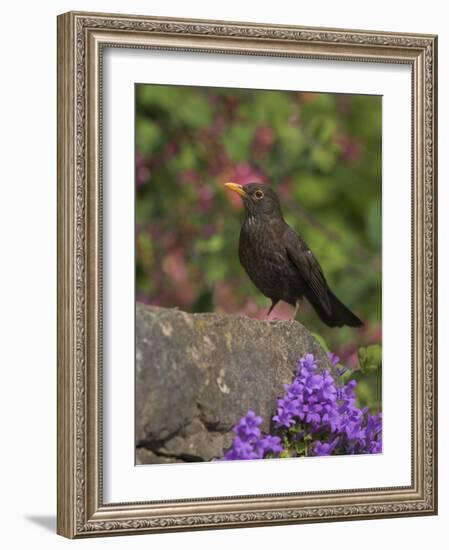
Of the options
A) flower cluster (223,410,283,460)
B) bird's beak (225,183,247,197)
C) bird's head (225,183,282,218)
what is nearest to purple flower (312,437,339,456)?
flower cluster (223,410,283,460)

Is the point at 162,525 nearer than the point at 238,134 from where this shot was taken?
Yes

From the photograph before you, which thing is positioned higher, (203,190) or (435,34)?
(435,34)

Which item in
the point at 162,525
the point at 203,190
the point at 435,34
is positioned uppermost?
the point at 435,34

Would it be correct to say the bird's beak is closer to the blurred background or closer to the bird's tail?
the blurred background

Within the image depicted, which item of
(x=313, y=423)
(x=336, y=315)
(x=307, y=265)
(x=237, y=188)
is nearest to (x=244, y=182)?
(x=237, y=188)

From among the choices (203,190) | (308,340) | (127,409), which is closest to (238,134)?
(203,190)

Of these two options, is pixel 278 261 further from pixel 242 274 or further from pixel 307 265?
pixel 242 274

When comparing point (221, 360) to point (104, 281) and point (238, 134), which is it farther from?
point (238, 134)
